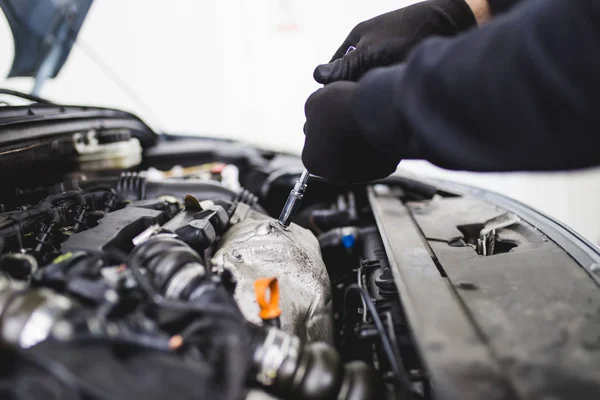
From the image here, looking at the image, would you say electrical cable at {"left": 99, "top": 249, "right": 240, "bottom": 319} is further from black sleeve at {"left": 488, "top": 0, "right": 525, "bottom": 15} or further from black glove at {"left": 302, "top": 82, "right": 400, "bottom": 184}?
Result: black sleeve at {"left": 488, "top": 0, "right": 525, "bottom": 15}

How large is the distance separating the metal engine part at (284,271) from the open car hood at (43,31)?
3.75ft

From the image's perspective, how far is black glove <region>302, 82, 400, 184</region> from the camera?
Result: 760 mm

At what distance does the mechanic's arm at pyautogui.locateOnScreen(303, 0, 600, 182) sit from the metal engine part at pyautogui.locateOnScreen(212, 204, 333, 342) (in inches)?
14.8

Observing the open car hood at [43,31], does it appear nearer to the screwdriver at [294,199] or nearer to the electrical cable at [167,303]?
the screwdriver at [294,199]

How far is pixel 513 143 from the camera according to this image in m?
0.53

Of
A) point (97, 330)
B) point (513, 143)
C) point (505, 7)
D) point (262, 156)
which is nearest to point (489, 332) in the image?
point (513, 143)

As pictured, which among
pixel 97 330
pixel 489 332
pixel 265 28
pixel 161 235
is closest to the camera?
pixel 97 330

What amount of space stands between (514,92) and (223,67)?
123 inches

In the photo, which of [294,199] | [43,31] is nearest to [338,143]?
[294,199]

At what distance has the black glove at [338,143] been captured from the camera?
2.49ft

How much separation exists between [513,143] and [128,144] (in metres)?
1.27

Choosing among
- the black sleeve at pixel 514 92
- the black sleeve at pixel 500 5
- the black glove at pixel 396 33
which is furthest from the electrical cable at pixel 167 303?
the black sleeve at pixel 500 5

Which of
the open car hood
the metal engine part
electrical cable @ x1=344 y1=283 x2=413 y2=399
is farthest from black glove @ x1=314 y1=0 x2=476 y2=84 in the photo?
the open car hood

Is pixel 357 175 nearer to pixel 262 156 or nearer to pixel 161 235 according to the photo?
pixel 161 235
